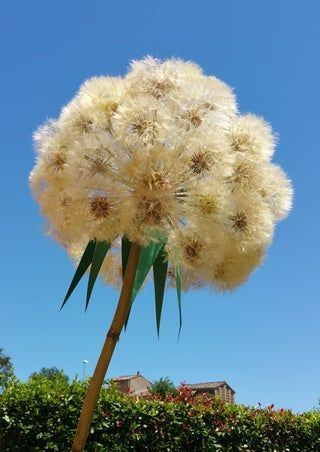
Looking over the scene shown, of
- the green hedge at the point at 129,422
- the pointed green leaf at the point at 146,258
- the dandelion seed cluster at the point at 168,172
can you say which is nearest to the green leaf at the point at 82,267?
the dandelion seed cluster at the point at 168,172

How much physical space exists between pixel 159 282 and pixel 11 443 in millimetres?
3843

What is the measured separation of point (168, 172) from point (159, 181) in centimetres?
10

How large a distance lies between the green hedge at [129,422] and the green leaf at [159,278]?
11.7 ft

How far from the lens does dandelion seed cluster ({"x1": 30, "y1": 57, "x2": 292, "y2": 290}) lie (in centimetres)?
352

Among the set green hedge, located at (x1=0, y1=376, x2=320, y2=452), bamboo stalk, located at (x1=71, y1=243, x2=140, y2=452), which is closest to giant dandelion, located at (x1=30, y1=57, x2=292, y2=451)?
bamboo stalk, located at (x1=71, y1=243, x2=140, y2=452)

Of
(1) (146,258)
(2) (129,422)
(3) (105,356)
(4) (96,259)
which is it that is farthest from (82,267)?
(2) (129,422)

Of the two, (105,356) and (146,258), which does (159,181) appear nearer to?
(146,258)

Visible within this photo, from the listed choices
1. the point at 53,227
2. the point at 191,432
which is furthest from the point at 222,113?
the point at 191,432

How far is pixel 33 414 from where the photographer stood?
6859 millimetres

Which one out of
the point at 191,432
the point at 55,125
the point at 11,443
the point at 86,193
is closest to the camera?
the point at 86,193

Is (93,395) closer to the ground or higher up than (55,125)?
closer to the ground

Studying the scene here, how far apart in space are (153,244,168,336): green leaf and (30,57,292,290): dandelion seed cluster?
0.19 feet

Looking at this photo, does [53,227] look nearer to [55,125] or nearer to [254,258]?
[55,125]

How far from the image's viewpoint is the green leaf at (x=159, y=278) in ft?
12.8
